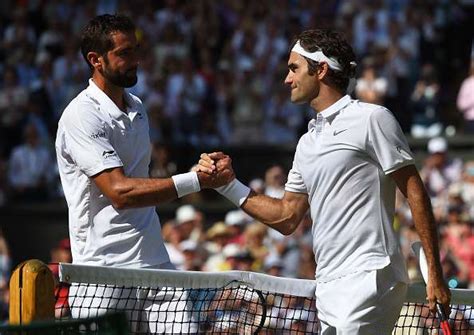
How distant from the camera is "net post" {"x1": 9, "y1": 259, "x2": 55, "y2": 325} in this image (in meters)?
6.01

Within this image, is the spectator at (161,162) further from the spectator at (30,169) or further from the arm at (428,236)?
the arm at (428,236)

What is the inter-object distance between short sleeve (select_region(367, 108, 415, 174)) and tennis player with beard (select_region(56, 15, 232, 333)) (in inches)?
44.0

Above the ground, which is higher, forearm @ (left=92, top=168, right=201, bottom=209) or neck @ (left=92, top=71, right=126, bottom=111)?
neck @ (left=92, top=71, right=126, bottom=111)

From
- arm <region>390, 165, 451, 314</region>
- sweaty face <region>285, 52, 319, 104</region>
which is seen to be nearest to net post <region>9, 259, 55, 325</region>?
sweaty face <region>285, 52, 319, 104</region>

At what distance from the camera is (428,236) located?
6.02m

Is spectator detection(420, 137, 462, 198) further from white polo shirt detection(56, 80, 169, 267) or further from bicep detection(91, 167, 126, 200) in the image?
bicep detection(91, 167, 126, 200)

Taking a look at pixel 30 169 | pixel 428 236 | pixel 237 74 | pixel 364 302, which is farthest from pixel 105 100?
pixel 237 74

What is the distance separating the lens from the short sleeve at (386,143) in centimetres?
604

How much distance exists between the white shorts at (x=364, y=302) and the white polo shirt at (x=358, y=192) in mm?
50

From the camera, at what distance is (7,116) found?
1869 centimetres

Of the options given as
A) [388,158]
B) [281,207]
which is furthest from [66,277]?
[388,158]

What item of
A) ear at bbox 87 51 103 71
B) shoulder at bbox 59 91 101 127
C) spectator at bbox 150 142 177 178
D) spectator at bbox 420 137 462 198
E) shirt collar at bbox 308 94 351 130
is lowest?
spectator at bbox 150 142 177 178


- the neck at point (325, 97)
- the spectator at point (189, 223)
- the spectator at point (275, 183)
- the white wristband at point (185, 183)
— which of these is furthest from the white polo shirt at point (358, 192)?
the spectator at point (275, 183)

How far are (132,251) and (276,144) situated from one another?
10.7 meters
